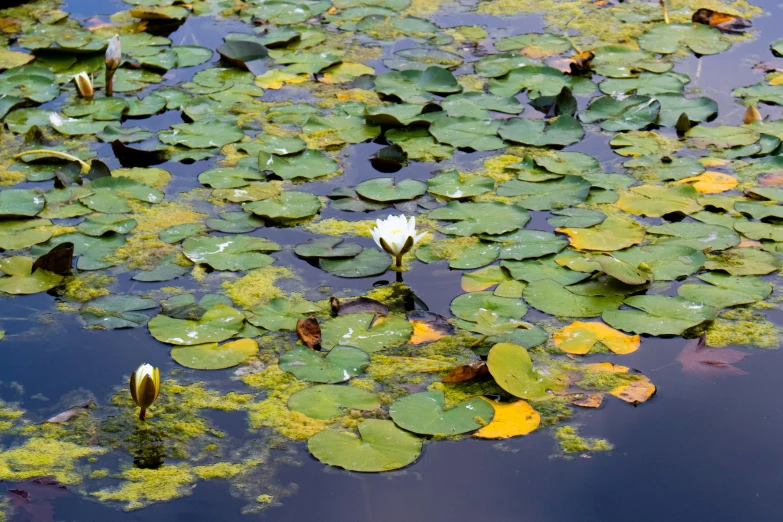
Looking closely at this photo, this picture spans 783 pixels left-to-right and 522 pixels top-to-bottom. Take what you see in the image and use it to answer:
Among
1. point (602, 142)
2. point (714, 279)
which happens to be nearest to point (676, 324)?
point (714, 279)

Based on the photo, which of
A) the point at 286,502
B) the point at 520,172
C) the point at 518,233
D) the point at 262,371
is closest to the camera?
the point at 286,502

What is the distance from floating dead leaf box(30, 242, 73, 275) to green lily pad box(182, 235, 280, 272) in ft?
1.39

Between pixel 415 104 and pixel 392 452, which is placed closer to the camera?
pixel 392 452

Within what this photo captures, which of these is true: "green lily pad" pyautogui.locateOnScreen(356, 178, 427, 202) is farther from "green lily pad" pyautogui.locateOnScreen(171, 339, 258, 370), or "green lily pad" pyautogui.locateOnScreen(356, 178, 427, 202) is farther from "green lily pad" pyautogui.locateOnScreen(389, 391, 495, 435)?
"green lily pad" pyautogui.locateOnScreen(389, 391, 495, 435)

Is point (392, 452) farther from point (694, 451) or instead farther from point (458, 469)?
point (694, 451)

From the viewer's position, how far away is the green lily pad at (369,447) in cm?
228

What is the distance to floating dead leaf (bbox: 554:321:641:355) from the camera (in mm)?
2734

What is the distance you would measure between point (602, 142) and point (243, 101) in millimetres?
1949

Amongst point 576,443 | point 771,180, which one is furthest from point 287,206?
point 771,180

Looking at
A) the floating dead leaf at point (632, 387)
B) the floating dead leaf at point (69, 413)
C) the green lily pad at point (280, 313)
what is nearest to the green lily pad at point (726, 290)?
the floating dead leaf at point (632, 387)

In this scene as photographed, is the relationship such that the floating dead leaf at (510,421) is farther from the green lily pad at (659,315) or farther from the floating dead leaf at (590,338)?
the green lily pad at (659,315)

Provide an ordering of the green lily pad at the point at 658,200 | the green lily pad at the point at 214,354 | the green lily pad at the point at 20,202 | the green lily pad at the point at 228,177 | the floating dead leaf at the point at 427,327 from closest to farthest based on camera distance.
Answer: the green lily pad at the point at 214,354 → the floating dead leaf at the point at 427,327 → the green lily pad at the point at 658,200 → the green lily pad at the point at 20,202 → the green lily pad at the point at 228,177

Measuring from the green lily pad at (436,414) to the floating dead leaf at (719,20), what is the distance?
3.99 m

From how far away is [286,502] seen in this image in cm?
219
